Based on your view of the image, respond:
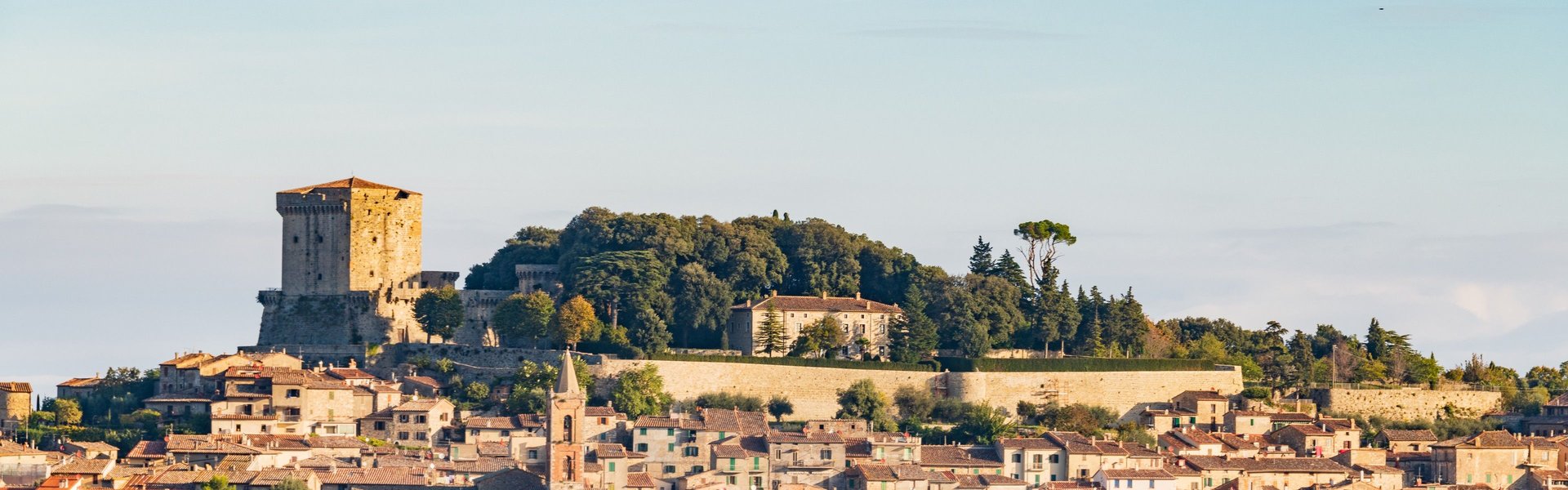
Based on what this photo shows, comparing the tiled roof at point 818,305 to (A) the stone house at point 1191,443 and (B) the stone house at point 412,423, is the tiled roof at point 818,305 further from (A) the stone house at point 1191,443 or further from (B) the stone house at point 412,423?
(B) the stone house at point 412,423

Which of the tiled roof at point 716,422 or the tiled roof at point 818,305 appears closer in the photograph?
the tiled roof at point 716,422

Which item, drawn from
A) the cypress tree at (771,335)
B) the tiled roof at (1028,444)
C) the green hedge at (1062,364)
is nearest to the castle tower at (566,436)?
the tiled roof at (1028,444)

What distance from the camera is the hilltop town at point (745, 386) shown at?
3211 inches

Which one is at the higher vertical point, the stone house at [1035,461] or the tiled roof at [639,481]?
the stone house at [1035,461]

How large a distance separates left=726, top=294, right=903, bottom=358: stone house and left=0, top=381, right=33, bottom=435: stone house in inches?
794

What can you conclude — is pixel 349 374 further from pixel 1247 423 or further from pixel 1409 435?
pixel 1409 435

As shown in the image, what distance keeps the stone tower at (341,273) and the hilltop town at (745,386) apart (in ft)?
0.29

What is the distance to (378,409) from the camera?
8662 centimetres

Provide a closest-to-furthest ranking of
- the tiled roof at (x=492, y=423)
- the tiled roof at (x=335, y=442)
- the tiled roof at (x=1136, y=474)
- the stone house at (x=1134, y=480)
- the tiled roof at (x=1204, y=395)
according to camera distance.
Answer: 1. the tiled roof at (x=335, y=442)
2. the stone house at (x=1134, y=480)
3. the tiled roof at (x=1136, y=474)
4. the tiled roof at (x=492, y=423)
5. the tiled roof at (x=1204, y=395)

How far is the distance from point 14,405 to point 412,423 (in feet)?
36.6

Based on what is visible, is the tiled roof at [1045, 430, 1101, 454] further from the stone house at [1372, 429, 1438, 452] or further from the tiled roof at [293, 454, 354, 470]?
the tiled roof at [293, 454, 354, 470]

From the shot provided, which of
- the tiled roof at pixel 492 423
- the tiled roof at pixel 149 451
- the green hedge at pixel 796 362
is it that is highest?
the green hedge at pixel 796 362

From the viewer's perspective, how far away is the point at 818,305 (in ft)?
309

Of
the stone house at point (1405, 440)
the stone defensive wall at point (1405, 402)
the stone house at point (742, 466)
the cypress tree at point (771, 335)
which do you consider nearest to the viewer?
the stone house at point (742, 466)
